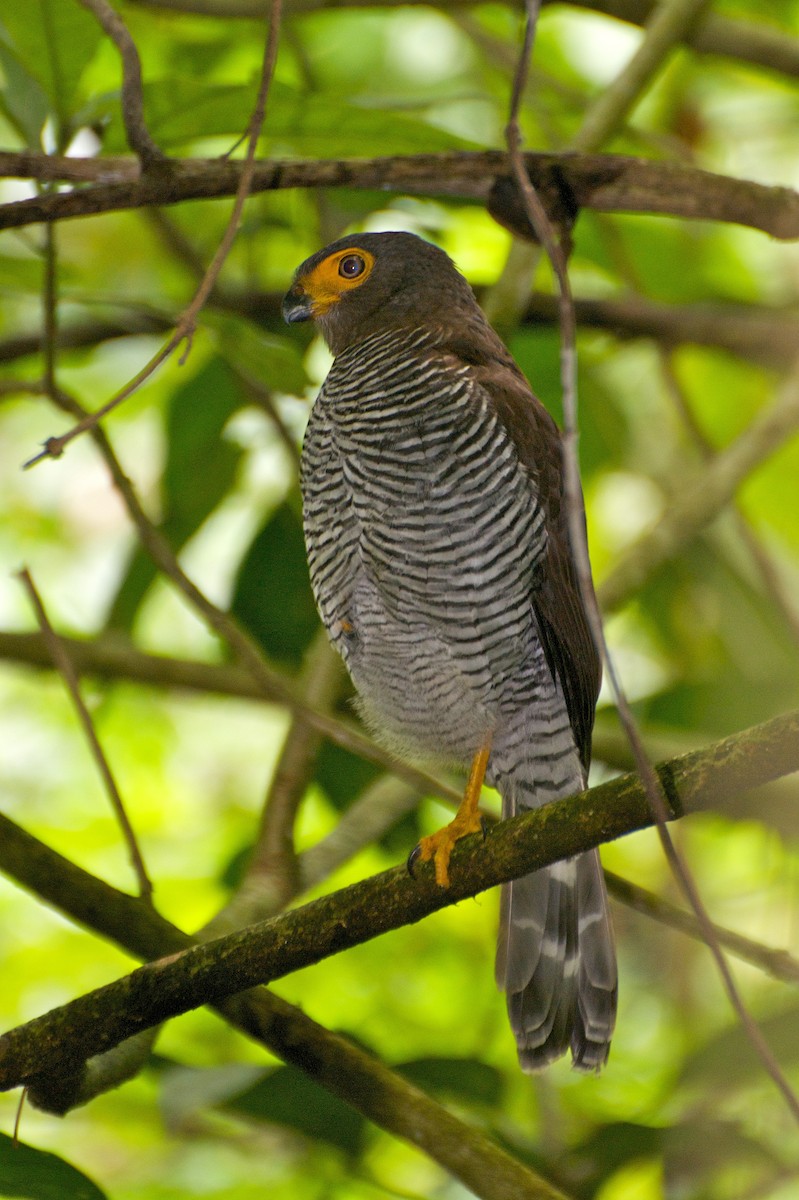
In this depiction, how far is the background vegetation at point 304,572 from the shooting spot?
269cm

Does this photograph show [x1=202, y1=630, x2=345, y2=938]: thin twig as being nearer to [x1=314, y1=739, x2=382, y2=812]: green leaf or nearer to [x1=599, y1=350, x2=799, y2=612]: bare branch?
[x1=314, y1=739, x2=382, y2=812]: green leaf

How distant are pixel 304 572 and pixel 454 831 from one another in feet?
5.26

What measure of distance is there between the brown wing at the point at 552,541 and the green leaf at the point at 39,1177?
1424 mm

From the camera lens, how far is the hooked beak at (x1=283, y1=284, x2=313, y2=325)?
3184mm

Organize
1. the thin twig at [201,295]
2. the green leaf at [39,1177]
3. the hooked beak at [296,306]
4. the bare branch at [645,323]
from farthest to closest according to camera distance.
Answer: the bare branch at [645,323] < the hooked beak at [296,306] < the green leaf at [39,1177] < the thin twig at [201,295]

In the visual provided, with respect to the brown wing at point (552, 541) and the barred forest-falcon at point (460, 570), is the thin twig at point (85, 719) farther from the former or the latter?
the brown wing at point (552, 541)

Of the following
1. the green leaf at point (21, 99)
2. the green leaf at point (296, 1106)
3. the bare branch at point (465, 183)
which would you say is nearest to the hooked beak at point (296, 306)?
the bare branch at point (465, 183)

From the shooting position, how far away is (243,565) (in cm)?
417

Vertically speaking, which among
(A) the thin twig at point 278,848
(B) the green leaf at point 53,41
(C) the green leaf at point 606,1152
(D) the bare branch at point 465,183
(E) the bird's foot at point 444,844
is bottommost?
(C) the green leaf at point 606,1152

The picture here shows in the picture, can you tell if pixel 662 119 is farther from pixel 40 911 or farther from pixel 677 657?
pixel 40 911

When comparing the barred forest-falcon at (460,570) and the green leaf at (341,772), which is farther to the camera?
the green leaf at (341,772)

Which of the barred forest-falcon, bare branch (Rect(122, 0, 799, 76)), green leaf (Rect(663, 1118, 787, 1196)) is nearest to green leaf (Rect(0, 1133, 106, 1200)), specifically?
the barred forest-falcon

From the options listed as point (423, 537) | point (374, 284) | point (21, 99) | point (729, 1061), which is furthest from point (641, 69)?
point (729, 1061)

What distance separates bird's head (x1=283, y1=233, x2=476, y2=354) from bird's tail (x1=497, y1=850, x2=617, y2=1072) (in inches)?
55.1
